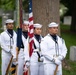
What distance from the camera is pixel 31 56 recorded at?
10.3 m

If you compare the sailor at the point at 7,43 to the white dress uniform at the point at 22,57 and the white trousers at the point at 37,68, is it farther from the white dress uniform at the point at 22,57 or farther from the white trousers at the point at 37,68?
the white trousers at the point at 37,68

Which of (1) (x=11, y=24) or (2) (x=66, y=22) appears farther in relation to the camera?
(2) (x=66, y=22)

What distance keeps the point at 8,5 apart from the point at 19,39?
106 ft

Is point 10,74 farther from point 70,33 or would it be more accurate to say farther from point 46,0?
point 70,33

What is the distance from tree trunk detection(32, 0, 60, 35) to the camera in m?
14.2

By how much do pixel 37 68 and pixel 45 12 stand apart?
4163mm

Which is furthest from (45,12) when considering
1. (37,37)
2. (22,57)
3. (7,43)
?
(37,37)

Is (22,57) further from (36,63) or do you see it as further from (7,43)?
(36,63)

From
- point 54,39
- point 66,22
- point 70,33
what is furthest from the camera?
point 66,22

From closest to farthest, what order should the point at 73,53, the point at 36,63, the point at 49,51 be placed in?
the point at 49,51 < the point at 36,63 < the point at 73,53

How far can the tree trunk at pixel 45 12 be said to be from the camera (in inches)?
561

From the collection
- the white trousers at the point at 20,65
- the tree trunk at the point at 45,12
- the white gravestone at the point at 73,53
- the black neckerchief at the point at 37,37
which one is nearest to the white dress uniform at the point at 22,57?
the white trousers at the point at 20,65

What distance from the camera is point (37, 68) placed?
10.5m

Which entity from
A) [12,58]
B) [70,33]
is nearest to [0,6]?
[70,33]
